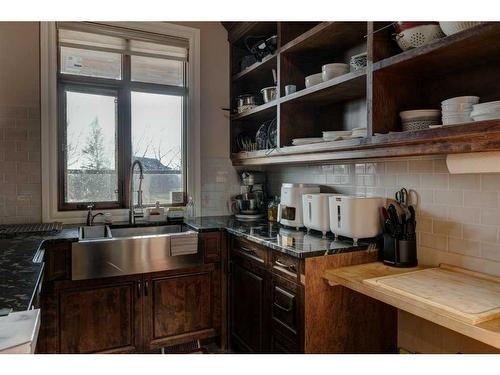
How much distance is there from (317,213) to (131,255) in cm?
121

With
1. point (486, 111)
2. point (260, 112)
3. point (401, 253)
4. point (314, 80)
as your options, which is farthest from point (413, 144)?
point (260, 112)

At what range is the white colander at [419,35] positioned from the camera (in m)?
1.53

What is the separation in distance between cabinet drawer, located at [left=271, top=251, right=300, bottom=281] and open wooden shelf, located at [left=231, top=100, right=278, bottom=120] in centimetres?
113

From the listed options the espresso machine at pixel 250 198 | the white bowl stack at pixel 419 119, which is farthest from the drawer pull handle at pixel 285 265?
the espresso machine at pixel 250 198

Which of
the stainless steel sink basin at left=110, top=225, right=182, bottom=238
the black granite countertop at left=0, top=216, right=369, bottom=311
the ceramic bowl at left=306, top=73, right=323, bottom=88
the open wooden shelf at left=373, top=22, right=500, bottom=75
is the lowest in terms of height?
the stainless steel sink basin at left=110, top=225, right=182, bottom=238

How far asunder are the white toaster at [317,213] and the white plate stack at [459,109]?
88 cm

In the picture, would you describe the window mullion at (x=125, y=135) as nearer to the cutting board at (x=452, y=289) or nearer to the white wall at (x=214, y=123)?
the white wall at (x=214, y=123)

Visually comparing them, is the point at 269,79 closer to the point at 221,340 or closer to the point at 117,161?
the point at 117,161

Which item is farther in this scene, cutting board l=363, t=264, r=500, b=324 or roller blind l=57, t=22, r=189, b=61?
roller blind l=57, t=22, r=189, b=61

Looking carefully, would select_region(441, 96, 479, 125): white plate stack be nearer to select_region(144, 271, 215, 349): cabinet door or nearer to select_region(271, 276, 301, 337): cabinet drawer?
select_region(271, 276, 301, 337): cabinet drawer

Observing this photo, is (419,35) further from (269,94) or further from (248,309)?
(248,309)

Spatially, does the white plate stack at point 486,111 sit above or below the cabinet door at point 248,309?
above

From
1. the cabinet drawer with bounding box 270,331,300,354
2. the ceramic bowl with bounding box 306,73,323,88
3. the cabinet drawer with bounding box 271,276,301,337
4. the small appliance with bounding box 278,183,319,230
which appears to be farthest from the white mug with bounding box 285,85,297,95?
the cabinet drawer with bounding box 270,331,300,354

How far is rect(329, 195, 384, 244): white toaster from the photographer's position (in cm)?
192
